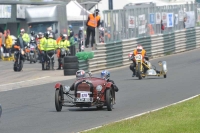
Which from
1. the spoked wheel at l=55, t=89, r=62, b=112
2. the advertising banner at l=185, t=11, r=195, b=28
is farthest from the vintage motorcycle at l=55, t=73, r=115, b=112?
the advertising banner at l=185, t=11, r=195, b=28

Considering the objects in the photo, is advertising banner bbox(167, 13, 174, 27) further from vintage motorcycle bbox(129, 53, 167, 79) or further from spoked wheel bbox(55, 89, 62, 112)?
spoked wheel bbox(55, 89, 62, 112)

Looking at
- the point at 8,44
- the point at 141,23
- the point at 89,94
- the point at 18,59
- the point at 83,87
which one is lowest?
the point at 89,94

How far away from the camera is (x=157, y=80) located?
21.0 metres

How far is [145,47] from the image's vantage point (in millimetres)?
30453

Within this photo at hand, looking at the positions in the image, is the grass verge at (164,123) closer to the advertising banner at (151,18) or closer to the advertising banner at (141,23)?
the advertising banner at (141,23)

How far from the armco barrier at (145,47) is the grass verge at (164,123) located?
528 inches

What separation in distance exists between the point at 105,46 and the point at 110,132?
17.8 meters

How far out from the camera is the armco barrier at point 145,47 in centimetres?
2623

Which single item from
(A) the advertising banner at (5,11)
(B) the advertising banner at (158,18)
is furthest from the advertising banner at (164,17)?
(A) the advertising banner at (5,11)

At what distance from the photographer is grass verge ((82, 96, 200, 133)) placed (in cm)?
913

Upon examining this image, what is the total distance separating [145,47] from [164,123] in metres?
20.7

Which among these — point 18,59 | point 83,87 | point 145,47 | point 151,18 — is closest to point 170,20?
point 151,18

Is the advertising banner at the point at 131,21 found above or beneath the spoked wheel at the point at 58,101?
above

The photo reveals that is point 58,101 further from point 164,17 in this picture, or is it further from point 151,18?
point 164,17
